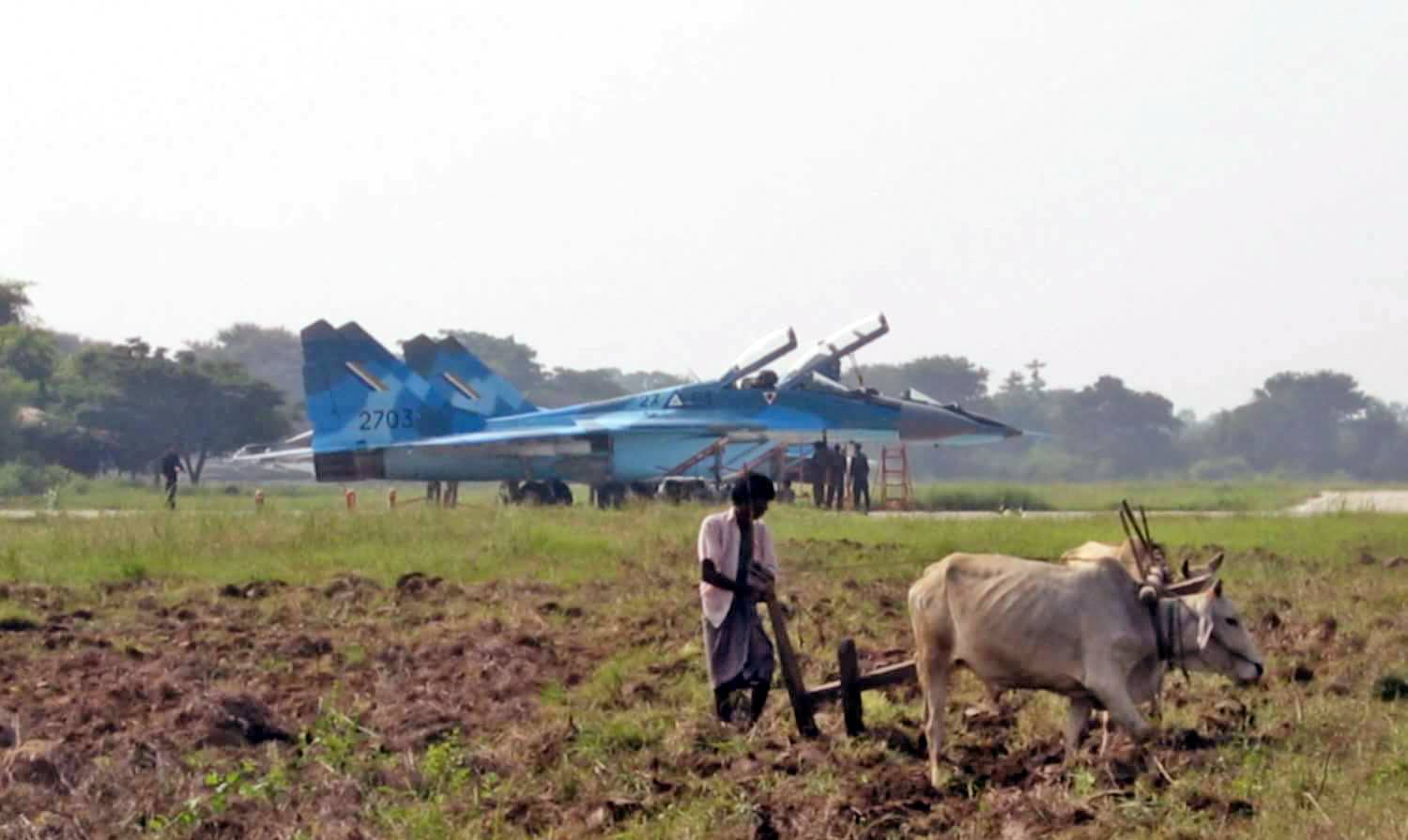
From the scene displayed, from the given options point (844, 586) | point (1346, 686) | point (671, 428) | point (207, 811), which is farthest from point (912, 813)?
point (671, 428)

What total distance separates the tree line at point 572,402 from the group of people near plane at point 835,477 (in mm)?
3629

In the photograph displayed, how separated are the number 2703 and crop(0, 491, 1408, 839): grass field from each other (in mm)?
18992

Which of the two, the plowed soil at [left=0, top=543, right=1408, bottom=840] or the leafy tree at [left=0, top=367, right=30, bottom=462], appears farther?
the leafy tree at [left=0, top=367, right=30, bottom=462]

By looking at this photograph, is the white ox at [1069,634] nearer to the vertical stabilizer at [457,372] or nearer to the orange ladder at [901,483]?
the orange ladder at [901,483]

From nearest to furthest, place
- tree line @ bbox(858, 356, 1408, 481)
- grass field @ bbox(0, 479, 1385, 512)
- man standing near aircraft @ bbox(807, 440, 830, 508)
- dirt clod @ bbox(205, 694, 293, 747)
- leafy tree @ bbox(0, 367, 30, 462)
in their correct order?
dirt clod @ bbox(205, 694, 293, 747) < man standing near aircraft @ bbox(807, 440, 830, 508) < grass field @ bbox(0, 479, 1385, 512) < leafy tree @ bbox(0, 367, 30, 462) < tree line @ bbox(858, 356, 1408, 481)

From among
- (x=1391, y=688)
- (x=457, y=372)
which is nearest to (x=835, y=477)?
(x=457, y=372)

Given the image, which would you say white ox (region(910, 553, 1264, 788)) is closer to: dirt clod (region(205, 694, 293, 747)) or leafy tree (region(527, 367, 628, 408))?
dirt clod (region(205, 694, 293, 747))

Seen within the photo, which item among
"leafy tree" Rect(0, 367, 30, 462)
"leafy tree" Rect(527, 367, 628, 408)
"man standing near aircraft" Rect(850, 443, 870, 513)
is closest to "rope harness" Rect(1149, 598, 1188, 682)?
"man standing near aircraft" Rect(850, 443, 870, 513)

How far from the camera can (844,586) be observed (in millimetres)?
17531

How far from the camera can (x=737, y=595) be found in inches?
415

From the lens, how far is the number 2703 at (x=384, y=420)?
38.9 m

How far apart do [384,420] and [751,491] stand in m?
29.1

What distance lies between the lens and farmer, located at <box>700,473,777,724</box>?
10.5m

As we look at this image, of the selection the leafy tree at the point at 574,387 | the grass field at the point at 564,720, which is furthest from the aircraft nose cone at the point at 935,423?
the leafy tree at the point at 574,387
